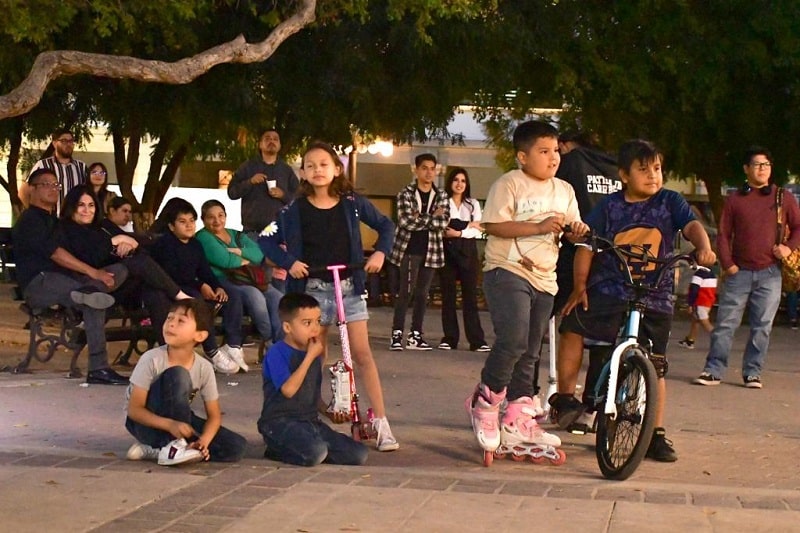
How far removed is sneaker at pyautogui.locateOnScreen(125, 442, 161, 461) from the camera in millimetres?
7367

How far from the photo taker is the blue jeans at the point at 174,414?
24.1ft

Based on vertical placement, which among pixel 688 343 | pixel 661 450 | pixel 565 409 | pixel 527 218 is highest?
pixel 527 218

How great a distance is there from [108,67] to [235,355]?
2520 millimetres

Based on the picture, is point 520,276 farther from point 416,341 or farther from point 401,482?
point 416,341

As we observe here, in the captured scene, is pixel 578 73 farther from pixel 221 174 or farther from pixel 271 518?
pixel 221 174

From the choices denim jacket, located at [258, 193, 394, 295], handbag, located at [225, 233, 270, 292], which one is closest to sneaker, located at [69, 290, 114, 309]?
handbag, located at [225, 233, 270, 292]

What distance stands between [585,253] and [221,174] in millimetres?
32868

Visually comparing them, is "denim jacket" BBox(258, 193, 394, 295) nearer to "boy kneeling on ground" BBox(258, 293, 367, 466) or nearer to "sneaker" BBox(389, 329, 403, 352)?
"boy kneeling on ground" BBox(258, 293, 367, 466)

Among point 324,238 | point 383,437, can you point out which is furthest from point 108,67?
point 383,437

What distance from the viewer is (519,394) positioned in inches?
308

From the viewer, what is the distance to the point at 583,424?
8500mm

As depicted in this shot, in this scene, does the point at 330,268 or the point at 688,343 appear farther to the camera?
the point at 688,343

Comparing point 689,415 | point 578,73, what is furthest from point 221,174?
point 689,415

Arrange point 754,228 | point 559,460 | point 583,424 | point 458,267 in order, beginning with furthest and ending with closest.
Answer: point 458,267
point 754,228
point 583,424
point 559,460
